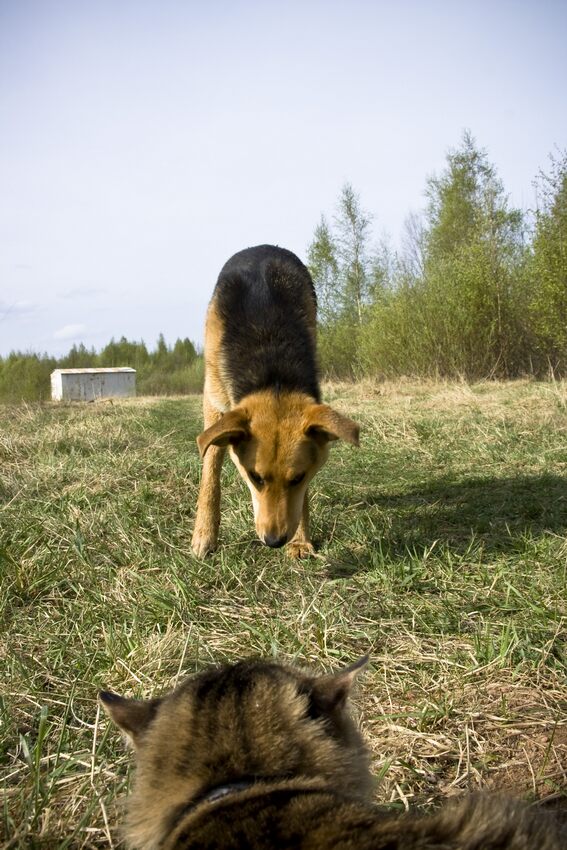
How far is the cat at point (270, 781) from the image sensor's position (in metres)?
1.13

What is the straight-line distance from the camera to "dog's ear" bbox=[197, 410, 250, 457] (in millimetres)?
3877

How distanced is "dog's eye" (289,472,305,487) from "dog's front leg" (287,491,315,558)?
334mm

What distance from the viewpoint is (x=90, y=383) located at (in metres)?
26.1

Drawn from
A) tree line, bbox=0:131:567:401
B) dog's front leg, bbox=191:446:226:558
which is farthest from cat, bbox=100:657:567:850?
tree line, bbox=0:131:567:401

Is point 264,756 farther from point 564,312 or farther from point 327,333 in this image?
point 327,333

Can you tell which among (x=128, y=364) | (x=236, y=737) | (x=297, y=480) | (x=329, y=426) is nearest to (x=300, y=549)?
(x=297, y=480)

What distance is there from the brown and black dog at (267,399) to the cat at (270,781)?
2303mm

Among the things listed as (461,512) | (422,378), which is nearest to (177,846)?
(461,512)

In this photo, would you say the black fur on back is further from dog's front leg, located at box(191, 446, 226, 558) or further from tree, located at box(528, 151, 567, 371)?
tree, located at box(528, 151, 567, 371)

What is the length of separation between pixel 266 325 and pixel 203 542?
5.12 feet

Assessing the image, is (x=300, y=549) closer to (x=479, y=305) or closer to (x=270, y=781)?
(x=270, y=781)

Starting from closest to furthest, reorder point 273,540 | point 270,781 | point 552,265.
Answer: point 270,781 < point 273,540 < point 552,265

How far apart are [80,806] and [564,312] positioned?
764 inches

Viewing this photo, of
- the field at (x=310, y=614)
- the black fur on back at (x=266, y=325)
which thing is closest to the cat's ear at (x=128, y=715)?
the field at (x=310, y=614)
